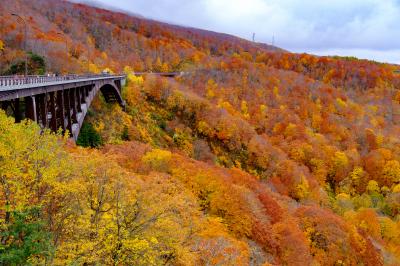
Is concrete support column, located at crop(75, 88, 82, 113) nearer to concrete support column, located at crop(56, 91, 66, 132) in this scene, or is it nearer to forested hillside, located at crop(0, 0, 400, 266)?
forested hillside, located at crop(0, 0, 400, 266)

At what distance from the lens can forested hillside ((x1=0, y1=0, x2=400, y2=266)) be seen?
1977 centimetres

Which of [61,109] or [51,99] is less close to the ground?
[51,99]

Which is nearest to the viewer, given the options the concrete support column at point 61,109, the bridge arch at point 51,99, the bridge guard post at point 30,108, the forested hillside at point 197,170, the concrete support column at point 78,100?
the forested hillside at point 197,170

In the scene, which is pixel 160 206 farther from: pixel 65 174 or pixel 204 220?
pixel 204 220

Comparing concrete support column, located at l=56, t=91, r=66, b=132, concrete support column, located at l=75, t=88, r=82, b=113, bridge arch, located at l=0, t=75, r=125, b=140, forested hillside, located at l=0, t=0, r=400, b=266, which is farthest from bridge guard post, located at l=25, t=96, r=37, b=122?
concrete support column, located at l=75, t=88, r=82, b=113

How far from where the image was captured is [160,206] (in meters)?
22.9

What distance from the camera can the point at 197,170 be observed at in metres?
45.9

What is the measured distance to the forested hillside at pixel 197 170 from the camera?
19.8 m

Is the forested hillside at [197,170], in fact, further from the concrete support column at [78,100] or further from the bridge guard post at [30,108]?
the concrete support column at [78,100]

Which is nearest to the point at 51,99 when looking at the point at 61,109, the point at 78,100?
the point at 61,109

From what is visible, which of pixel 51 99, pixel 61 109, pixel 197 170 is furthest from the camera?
pixel 197 170

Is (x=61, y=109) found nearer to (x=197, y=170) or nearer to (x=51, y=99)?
(x=51, y=99)

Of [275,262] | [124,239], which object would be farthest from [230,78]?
[124,239]

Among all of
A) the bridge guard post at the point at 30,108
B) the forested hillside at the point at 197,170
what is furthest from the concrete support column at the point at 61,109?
the bridge guard post at the point at 30,108
